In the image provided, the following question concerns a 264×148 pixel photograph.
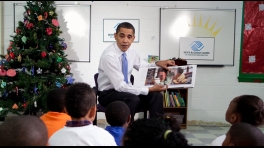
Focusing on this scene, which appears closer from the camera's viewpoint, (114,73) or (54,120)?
(54,120)

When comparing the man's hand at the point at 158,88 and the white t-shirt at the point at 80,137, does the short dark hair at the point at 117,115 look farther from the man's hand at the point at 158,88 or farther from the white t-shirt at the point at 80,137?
the man's hand at the point at 158,88

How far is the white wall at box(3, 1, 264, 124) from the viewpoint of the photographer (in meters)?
3.91

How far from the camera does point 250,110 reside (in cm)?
142

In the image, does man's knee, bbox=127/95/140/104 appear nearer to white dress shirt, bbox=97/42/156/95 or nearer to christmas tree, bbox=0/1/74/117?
white dress shirt, bbox=97/42/156/95

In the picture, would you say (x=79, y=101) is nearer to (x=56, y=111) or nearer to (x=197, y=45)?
(x=56, y=111)

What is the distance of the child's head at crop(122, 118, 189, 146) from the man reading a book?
1.41 meters

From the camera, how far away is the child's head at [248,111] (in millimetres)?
1405

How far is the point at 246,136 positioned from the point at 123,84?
57.1 inches

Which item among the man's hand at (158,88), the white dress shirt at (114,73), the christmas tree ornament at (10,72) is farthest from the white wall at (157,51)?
the man's hand at (158,88)

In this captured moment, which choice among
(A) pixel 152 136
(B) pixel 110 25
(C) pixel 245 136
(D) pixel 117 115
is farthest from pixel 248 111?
(B) pixel 110 25

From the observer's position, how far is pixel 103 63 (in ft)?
7.96

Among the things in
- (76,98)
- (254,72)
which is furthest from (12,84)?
(254,72)

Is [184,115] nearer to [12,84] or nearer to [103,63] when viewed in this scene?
[103,63]

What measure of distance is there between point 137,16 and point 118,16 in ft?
1.01
